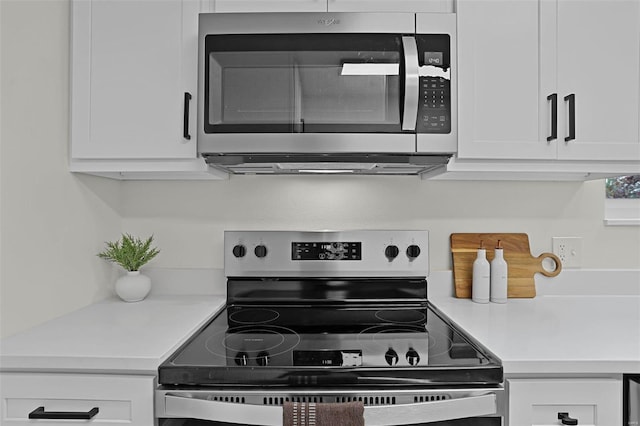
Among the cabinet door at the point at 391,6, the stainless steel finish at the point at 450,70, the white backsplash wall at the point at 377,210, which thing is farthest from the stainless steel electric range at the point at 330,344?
the cabinet door at the point at 391,6

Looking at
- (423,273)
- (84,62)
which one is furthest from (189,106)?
(423,273)

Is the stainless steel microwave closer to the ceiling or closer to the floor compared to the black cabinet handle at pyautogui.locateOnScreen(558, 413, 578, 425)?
closer to the ceiling

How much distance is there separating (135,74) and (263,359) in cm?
99

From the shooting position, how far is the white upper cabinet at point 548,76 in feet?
5.03

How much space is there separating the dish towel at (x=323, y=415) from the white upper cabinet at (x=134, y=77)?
0.86 m

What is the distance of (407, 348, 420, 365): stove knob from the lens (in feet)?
3.87

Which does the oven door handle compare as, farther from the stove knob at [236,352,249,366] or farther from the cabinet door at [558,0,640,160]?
the cabinet door at [558,0,640,160]

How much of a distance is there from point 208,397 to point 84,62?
44.2 inches

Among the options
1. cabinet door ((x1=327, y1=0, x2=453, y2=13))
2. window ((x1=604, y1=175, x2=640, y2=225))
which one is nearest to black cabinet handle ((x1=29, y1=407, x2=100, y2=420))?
cabinet door ((x1=327, y1=0, x2=453, y2=13))

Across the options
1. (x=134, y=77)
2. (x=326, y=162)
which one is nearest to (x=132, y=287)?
(x=134, y=77)

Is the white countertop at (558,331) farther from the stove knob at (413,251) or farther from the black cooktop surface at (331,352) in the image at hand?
the stove knob at (413,251)

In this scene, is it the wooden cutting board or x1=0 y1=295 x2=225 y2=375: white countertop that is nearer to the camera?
x1=0 y1=295 x2=225 y2=375: white countertop

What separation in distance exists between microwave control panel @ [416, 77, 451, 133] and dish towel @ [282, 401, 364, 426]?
2.71ft

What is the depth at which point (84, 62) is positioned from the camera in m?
1.55
